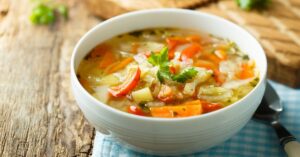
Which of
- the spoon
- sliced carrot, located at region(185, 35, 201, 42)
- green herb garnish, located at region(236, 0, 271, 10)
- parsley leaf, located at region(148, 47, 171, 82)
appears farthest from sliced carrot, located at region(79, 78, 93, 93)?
green herb garnish, located at region(236, 0, 271, 10)

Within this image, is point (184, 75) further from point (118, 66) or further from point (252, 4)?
point (252, 4)

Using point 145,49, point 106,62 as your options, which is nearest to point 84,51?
point 106,62

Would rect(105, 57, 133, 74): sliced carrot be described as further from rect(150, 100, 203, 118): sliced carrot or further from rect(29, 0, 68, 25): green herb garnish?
rect(29, 0, 68, 25): green herb garnish

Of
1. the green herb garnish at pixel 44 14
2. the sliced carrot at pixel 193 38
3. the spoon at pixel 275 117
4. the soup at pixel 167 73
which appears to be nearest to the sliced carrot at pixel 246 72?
the soup at pixel 167 73

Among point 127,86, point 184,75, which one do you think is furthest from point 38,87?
point 184,75

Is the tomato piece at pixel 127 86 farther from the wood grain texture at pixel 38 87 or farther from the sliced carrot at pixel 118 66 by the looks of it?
the wood grain texture at pixel 38 87
